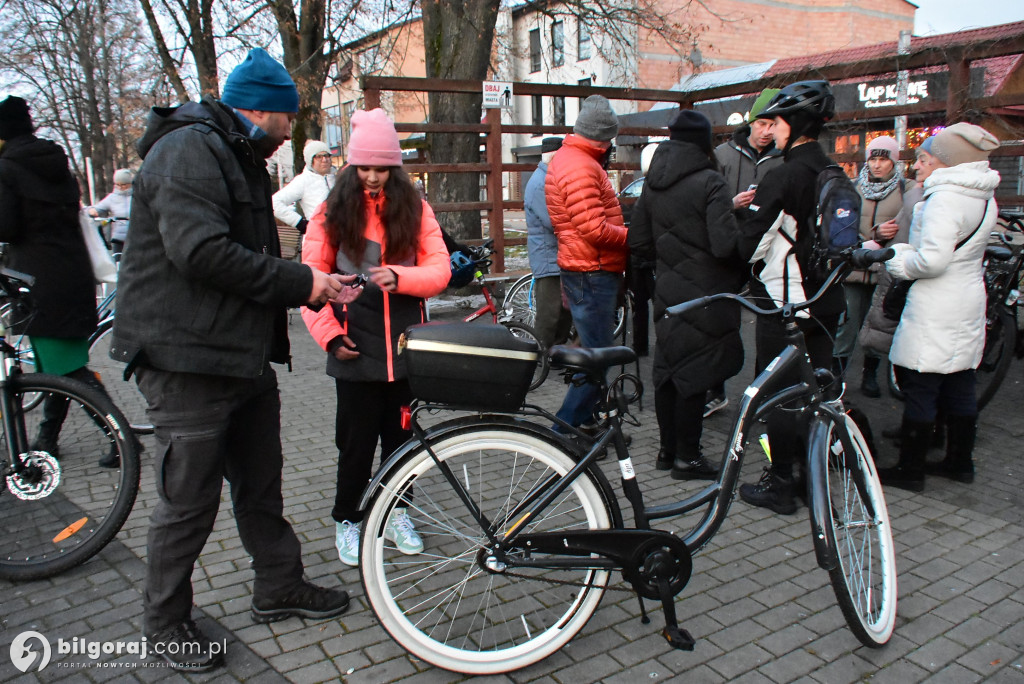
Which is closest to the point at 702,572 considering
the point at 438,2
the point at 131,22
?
the point at 438,2

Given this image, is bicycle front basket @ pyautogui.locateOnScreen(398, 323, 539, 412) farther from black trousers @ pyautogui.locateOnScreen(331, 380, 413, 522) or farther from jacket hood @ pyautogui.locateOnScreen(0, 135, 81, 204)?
jacket hood @ pyautogui.locateOnScreen(0, 135, 81, 204)

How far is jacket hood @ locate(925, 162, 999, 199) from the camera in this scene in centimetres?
390

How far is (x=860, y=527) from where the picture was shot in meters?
3.05

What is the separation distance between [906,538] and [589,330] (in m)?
2.07

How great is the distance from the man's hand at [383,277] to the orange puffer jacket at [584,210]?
5.93 feet

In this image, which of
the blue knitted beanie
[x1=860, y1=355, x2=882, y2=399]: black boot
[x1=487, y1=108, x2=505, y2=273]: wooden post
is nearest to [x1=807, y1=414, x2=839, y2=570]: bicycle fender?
the blue knitted beanie

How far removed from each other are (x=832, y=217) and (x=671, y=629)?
2.17 metres

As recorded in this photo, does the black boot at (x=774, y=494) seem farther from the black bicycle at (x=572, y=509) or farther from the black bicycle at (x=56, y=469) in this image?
the black bicycle at (x=56, y=469)

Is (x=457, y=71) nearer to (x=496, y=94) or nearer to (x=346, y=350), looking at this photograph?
(x=496, y=94)

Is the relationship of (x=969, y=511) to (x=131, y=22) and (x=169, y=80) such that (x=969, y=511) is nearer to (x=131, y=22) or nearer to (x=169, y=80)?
(x=169, y=80)

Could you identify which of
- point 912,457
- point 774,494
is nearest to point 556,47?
point 912,457

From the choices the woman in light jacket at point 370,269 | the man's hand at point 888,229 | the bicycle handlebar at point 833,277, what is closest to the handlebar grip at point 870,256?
the bicycle handlebar at point 833,277

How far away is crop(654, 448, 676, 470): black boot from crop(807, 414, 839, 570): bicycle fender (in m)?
1.77

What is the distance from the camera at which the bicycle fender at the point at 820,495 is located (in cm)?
274
